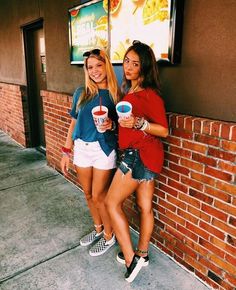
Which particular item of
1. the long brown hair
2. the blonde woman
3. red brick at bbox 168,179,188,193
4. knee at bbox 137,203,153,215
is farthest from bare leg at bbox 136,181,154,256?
the long brown hair

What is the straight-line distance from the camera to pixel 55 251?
272cm

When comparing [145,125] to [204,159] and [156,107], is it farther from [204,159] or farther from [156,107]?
[204,159]

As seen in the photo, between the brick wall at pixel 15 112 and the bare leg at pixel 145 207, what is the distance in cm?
438

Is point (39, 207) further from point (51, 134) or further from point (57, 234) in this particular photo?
point (51, 134)

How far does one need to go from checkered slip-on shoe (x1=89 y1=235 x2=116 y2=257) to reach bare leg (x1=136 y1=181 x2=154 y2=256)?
17.0 inches

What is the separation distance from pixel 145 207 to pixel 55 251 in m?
1.08

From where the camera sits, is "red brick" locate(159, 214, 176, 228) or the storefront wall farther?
"red brick" locate(159, 214, 176, 228)

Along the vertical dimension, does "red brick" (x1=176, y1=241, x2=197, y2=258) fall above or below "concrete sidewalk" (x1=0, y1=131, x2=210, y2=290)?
above

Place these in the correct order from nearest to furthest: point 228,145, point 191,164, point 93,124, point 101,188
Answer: point 228,145 < point 191,164 < point 93,124 < point 101,188

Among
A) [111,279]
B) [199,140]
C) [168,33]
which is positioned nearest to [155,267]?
[111,279]

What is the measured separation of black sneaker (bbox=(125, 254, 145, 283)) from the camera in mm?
2316

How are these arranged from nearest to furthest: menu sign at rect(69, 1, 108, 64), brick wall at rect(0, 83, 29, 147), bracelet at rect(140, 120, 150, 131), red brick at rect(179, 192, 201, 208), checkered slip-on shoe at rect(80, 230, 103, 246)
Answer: bracelet at rect(140, 120, 150, 131) < red brick at rect(179, 192, 201, 208) < checkered slip-on shoe at rect(80, 230, 103, 246) < menu sign at rect(69, 1, 108, 64) < brick wall at rect(0, 83, 29, 147)

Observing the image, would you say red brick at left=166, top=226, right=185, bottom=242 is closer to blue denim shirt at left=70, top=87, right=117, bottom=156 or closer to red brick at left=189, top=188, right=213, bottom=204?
red brick at left=189, top=188, right=213, bottom=204

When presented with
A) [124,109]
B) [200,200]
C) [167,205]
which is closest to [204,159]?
[200,200]
